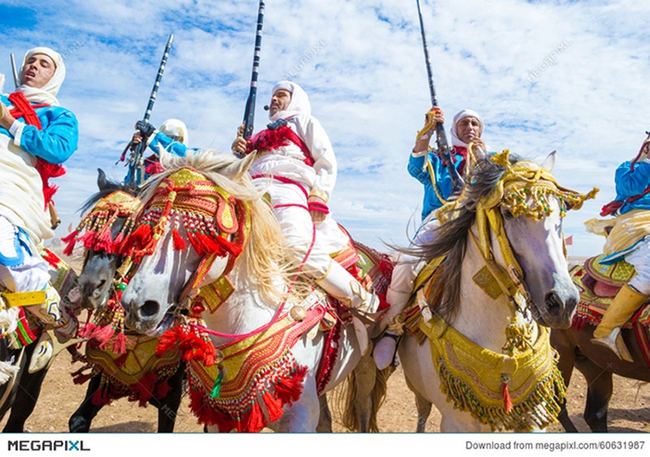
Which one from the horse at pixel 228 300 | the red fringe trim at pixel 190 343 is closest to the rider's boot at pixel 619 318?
the horse at pixel 228 300

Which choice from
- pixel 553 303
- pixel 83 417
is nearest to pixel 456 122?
pixel 553 303

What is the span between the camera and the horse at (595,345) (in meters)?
4.09

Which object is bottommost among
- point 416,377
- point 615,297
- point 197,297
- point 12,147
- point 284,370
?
point 615,297

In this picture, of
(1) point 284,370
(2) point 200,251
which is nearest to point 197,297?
(2) point 200,251

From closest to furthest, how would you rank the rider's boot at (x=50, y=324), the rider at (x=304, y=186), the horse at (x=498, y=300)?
the horse at (x=498, y=300), the rider at (x=304, y=186), the rider's boot at (x=50, y=324)

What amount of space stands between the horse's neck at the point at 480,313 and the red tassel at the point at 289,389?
0.94 m

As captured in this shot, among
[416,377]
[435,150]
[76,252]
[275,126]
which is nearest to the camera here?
[416,377]

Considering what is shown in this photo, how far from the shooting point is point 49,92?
345 centimetres

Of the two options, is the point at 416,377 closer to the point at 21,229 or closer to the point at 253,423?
the point at 253,423

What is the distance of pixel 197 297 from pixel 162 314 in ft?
1.34

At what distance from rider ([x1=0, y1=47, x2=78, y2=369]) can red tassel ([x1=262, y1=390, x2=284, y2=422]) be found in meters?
1.70

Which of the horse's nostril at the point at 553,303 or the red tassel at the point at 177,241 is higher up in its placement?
the red tassel at the point at 177,241

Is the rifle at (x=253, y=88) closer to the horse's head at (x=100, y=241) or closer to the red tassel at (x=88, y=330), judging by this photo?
the horse's head at (x=100, y=241)
